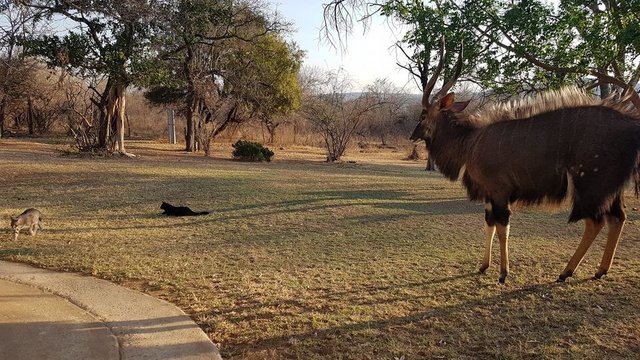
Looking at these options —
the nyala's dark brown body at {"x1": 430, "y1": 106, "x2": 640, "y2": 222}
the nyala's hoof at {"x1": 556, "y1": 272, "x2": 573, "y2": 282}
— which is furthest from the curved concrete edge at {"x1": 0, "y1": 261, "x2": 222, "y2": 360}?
the nyala's hoof at {"x1": 556, "y1": 272, "x2": 573, "y2": 282}

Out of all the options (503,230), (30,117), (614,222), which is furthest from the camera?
(30,117)

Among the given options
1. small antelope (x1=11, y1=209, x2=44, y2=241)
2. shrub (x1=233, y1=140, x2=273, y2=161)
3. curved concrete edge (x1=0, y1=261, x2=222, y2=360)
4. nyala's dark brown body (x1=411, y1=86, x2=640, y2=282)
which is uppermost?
nyala's dark brown body (x1=411, y1=86, x2=640, y2=282)

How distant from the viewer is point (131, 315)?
4578mm

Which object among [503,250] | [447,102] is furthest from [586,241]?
[447,102]

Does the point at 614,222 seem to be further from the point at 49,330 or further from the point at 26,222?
the point at 26,222

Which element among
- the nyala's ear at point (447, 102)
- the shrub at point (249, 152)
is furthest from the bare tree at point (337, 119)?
the nyala's ear at point (447, 102)

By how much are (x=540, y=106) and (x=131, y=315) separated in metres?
4.95

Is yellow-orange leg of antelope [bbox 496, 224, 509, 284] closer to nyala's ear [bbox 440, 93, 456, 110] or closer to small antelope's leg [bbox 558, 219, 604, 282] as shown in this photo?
small antelope's leg [bbox 558, 219, 604, 282]

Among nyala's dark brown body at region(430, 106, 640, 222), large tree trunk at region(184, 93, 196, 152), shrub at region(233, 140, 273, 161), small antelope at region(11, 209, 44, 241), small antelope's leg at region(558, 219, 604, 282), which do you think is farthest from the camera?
large tree trunk at region(184, 93, 196, 152)

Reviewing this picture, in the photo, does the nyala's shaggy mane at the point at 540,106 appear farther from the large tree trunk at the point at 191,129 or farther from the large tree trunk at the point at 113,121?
the large tree trunk at the point at 191,129

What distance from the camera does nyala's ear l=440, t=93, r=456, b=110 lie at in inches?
259

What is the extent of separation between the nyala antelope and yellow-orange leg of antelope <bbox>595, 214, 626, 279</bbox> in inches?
0.4

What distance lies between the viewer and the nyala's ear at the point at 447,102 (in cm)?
658

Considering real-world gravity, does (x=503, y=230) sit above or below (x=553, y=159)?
below
